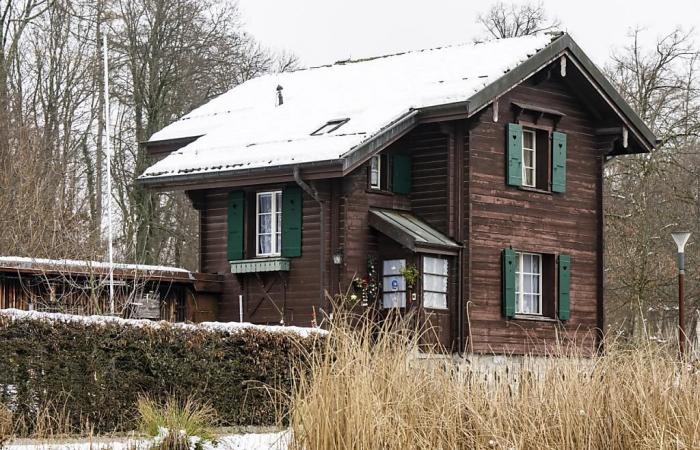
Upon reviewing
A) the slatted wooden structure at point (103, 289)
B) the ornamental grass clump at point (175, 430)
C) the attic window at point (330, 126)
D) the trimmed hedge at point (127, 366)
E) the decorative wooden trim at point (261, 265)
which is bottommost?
the ornamental grass clump at point (175, 430)

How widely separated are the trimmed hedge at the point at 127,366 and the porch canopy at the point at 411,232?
20.0 ft

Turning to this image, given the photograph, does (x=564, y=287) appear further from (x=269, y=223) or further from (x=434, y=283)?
(x=269, y=223)

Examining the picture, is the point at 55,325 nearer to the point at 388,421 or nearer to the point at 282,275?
the point at 388,421

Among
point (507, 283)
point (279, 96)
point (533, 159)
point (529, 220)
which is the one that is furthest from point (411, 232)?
point (279, 96)

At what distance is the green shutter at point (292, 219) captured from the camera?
24031 mm

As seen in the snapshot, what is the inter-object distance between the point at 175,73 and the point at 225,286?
14093 mm

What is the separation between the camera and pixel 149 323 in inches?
621

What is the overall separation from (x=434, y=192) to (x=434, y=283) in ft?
5.82

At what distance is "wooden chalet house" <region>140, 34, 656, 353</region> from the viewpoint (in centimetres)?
2352

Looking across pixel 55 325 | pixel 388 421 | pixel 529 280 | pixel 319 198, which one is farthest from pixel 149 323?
pixel 529 280

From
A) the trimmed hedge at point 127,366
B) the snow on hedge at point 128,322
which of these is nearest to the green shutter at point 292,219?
the snow on hedge at point 128,322

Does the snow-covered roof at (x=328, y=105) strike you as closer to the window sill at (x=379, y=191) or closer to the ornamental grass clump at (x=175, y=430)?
the window sill at (x=379, y=191)

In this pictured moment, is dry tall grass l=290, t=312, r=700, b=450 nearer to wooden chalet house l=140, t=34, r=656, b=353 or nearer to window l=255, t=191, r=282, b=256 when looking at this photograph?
wooden chalet house l=140, t=34, r=656, b=353

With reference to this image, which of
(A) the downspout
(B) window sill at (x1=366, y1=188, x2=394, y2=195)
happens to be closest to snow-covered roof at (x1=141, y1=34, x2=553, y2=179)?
(A) the downspout
